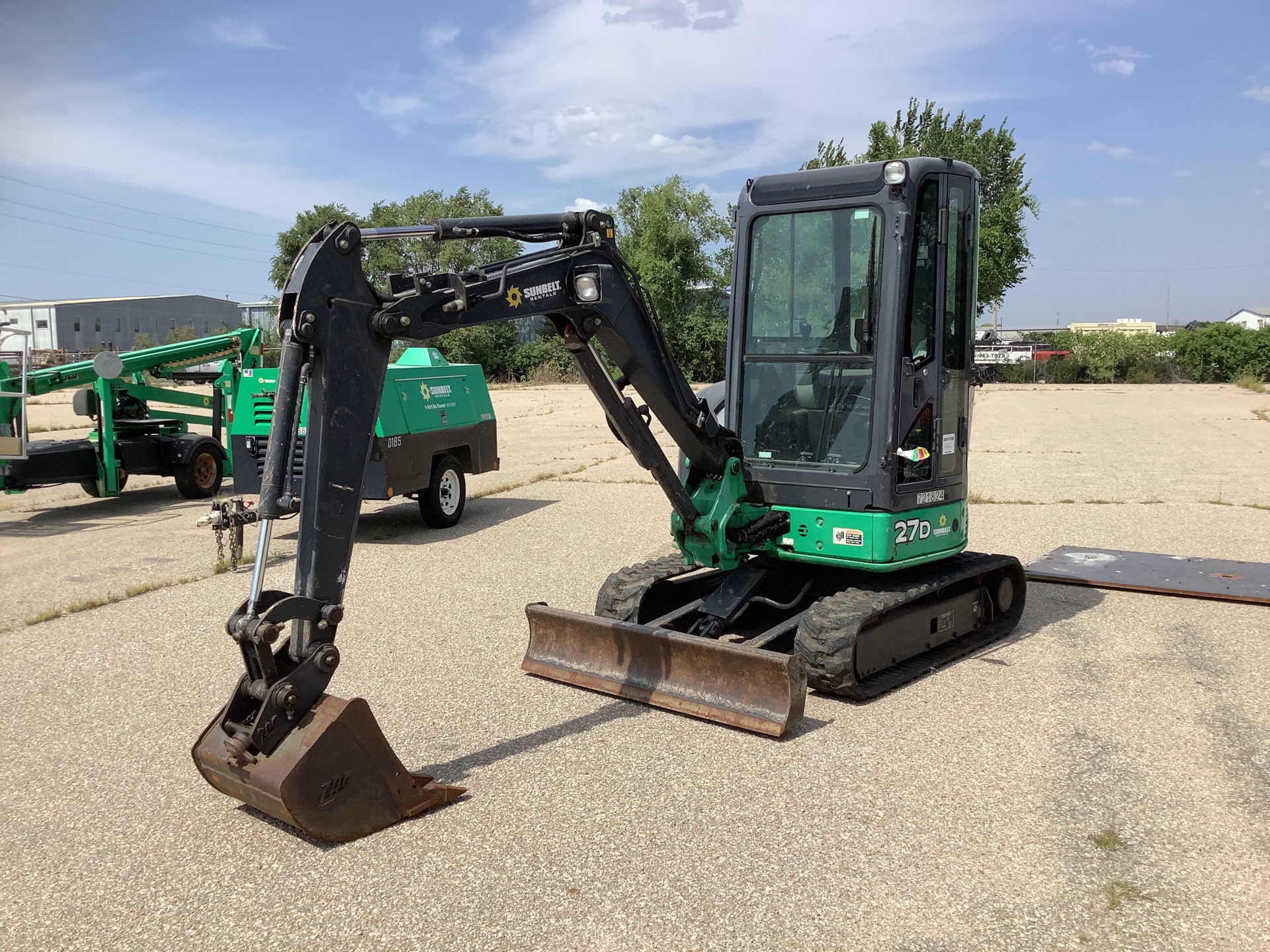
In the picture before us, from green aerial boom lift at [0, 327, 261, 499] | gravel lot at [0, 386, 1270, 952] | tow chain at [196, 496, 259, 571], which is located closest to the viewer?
gravel lot at [0, 386, 1270, 952]

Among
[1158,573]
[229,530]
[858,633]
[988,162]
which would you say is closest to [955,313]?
[858,633]

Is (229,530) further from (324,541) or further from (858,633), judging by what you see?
(858,633)

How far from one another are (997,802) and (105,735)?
4696 millimetres

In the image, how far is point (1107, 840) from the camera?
4340 mm

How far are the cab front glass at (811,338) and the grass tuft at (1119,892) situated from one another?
2.92m

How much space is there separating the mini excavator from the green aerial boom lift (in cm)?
948

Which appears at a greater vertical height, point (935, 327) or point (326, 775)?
point (935, 327)

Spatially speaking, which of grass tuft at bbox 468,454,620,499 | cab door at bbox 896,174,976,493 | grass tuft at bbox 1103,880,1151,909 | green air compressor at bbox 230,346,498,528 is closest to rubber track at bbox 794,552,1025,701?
cab door at bbox 896,174,976,493

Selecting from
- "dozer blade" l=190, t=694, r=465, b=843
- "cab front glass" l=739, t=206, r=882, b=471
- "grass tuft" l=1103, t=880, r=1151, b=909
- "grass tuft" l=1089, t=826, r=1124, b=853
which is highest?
"cab front glass" l=739, t=206, r=882, b=471

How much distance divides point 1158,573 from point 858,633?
4.64m

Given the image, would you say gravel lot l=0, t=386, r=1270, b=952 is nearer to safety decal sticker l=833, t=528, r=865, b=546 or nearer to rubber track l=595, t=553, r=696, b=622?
rubber track l=595, t=553, r=696, b=622

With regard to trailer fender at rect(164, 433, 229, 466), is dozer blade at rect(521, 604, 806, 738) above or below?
below

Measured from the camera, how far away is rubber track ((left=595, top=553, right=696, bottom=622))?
6.82m

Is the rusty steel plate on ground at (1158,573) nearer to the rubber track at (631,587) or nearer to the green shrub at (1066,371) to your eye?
the rubber track at (631,587)
